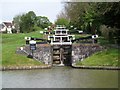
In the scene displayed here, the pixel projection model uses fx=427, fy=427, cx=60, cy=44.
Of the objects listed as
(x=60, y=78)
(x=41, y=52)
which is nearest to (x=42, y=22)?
(x=41, y=52)

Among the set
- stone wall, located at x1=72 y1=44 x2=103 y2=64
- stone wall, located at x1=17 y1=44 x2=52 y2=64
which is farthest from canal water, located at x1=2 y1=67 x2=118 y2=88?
stone wall, located at x1=72 y1=44 x2=103 y2=64

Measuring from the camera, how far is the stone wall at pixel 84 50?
29.3 m

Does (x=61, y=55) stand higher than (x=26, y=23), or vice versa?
(x=26, y=23)

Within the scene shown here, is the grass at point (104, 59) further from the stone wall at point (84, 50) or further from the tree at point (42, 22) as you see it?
the tree at point (42, 22)

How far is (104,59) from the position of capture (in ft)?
89.7

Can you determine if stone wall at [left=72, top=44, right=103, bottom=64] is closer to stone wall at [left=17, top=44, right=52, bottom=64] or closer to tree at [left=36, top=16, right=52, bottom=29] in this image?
stone wall at [left=17, top=44, right=52, bottom=64]

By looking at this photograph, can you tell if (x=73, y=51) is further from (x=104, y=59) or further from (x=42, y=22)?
(x=42, y=22)

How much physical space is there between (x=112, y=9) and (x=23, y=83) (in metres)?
8.27

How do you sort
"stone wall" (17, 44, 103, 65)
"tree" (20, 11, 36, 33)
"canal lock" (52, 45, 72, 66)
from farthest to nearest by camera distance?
"tree" (20, 11, 36, 33) < "canal lock" (52, 45, 72, 66) < "stone wall" (17, 44, 103, 65)

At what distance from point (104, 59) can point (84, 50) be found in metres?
2.52

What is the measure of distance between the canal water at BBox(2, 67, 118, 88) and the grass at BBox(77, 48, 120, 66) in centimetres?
134

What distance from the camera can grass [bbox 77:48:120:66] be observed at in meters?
26.6

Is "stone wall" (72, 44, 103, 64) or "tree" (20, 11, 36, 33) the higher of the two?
"tree" (20, 11, 36, 33)

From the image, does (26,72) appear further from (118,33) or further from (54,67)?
(118,33)
